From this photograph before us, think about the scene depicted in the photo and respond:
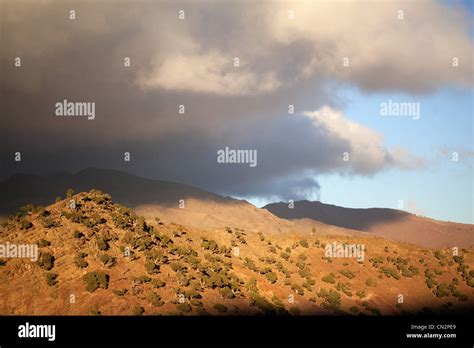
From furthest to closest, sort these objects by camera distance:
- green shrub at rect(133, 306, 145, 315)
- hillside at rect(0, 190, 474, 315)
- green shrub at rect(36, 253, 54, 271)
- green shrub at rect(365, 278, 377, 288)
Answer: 1. green shrub at rect(365, 278, 377, 288)
2. green shrub at rect(36, 253, 54, 271)
3. hillside at rect(0, 190, 474, 315)
4. green shrub at rect(133, 306, 145, 315)

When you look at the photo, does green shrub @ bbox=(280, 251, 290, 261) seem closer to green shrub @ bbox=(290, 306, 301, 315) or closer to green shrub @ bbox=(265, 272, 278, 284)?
green shrub @ bbox=(265, 272, 278, 284)

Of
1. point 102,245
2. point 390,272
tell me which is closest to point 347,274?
point 390,272

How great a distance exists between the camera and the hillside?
3731 cm

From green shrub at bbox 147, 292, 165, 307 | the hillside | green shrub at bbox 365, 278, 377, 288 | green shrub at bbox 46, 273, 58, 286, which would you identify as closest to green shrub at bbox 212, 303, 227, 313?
the hillside

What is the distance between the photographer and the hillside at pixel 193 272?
122 feet

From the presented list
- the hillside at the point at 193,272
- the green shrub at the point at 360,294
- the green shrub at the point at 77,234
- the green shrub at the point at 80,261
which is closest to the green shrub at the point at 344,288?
the hillside at the point at 193,272

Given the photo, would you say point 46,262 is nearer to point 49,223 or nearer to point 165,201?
point 49,223

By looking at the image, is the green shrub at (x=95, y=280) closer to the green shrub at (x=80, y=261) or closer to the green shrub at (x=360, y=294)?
the green shrub at (x=80, y=261)

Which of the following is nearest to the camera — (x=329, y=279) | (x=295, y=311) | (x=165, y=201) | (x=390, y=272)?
(x=295, y=311)

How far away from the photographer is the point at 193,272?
4447 centimetres

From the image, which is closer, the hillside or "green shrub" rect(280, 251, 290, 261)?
the hillside

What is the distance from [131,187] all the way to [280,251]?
13699cm

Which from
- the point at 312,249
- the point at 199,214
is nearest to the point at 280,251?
the point at 312,249

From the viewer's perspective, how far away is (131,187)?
7461 inches
